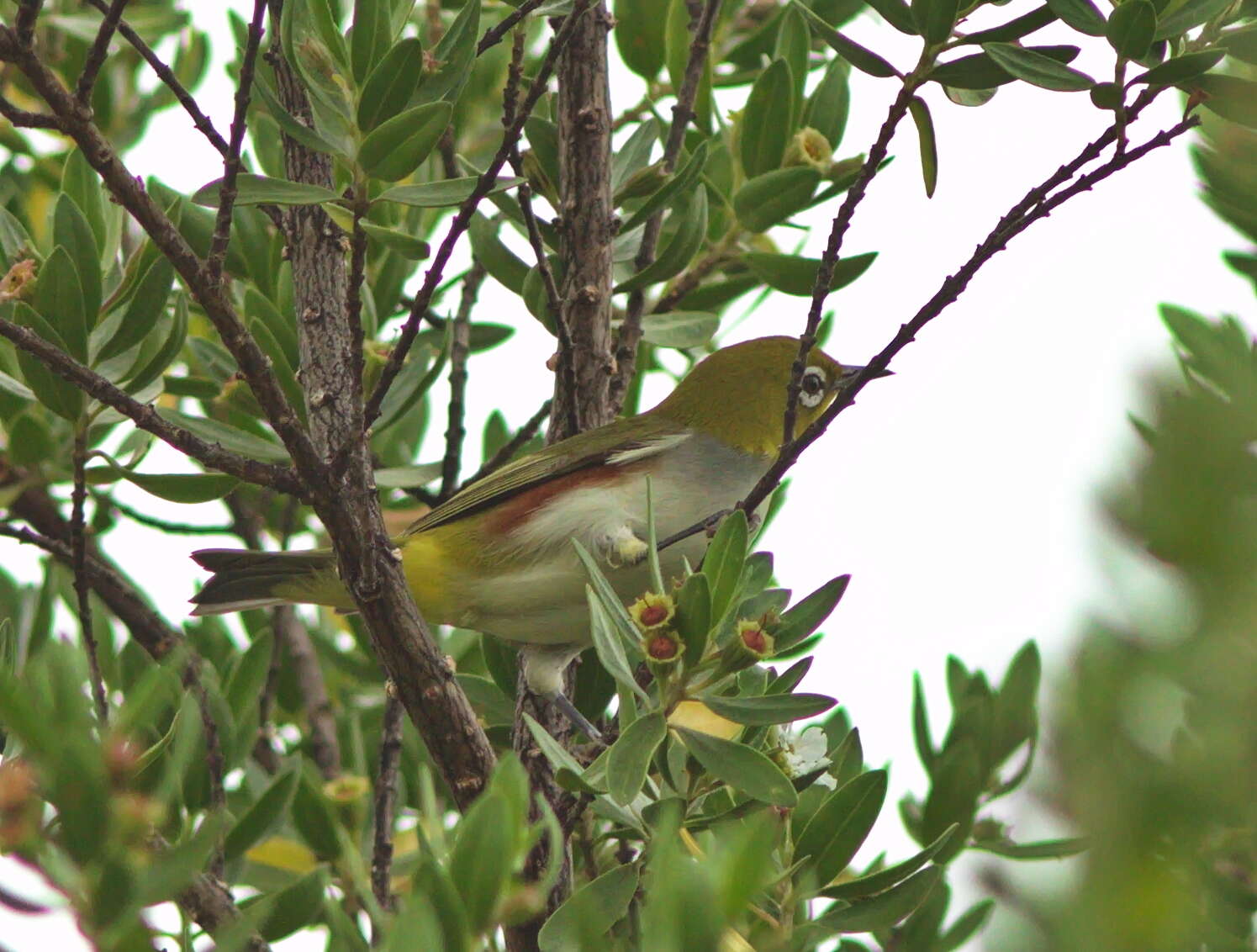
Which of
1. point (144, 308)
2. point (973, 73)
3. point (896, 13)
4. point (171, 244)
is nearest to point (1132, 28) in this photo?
point (973, 73)

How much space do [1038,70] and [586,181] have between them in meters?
1.64

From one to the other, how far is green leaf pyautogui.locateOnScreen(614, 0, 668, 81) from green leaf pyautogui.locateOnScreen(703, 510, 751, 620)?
8.78 ft

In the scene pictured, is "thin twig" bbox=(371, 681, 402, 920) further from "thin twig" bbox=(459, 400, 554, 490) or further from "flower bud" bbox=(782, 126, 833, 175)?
"flower bud" bbox=(782, 126, 833, 175)

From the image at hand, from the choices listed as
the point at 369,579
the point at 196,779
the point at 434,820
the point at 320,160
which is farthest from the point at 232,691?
the point at 434,820

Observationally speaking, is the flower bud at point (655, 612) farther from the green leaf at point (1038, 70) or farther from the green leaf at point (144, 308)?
the green leaf at point (144, 308)

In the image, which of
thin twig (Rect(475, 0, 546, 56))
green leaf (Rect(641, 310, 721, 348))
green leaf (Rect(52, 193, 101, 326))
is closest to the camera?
thin twig (Rect(475, 0, 546, 56))

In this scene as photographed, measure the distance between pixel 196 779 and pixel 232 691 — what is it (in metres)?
0.36

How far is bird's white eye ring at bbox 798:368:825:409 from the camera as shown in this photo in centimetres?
562

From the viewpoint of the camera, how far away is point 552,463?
15.3ft

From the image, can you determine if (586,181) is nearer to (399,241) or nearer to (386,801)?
(399,241)

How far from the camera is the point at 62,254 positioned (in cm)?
354

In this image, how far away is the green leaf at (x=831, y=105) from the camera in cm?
458

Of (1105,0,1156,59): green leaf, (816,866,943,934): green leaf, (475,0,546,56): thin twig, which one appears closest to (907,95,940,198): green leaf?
(1105,0,1156,59): green leaf

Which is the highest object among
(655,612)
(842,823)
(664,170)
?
(664,170)
